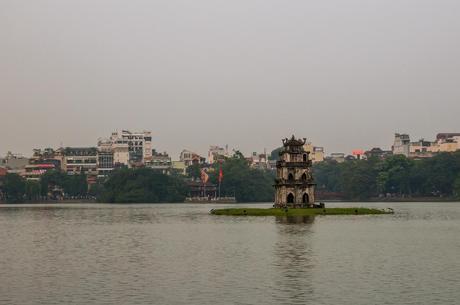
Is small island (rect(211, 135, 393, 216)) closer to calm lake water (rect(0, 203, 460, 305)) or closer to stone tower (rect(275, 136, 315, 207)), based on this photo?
stone tower (rect(275, 136, 315, 207))

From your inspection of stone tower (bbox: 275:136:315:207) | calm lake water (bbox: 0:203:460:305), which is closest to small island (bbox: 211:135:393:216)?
stone tower (bbox: 275:136:315:207)

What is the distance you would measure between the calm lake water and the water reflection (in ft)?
0.22

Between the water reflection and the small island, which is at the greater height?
the small island

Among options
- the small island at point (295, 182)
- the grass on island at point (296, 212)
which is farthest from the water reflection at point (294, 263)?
the small island at point (295, 182)

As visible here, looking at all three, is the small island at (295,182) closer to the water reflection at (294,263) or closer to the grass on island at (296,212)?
the grass on island at (296,212)

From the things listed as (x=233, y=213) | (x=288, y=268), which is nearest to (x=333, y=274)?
→ (x=288, y=268)

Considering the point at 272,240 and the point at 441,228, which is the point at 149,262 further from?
the point at 441,228

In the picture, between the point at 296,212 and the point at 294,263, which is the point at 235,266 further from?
the point at 296,212

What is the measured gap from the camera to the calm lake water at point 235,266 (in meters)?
51.5

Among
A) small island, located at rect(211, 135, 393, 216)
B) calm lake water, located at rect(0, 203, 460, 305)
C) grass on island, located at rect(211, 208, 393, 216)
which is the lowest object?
calm lake water, located at rect(0, 203, 460, 305)

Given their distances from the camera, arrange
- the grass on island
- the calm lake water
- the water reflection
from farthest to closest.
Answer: the grass on island < the water reflection < the calm lake water

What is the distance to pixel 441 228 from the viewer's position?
359 ft

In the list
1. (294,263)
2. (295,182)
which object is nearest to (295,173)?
(295,182)

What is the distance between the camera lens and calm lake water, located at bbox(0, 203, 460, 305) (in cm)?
5150
